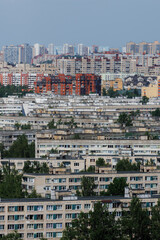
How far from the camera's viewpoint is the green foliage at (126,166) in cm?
3306

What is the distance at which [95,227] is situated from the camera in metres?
23.3

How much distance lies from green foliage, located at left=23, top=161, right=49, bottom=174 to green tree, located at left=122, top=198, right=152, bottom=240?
828 cm

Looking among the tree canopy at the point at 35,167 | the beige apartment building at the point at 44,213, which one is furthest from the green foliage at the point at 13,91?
the beige apartment building at the point at 44,213

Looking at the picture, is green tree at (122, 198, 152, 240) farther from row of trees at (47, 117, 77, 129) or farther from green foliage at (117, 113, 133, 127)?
green foliage at (117, 113, 133, 127)

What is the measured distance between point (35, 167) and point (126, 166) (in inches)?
121

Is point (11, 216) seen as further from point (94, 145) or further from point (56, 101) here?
point (56, 101)

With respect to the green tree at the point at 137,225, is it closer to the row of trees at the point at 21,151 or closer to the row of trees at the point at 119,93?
the row of trees at the point at 21,151

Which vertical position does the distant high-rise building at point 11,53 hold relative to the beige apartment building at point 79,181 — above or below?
above

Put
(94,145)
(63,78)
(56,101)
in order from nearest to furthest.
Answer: (94,145) < (56,101) < (63,78)

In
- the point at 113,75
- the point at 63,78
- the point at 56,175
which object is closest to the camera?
the point at 56,175

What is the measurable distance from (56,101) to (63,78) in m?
21.5

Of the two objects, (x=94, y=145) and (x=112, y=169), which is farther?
(x=94, y=145)

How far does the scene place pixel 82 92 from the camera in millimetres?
99688

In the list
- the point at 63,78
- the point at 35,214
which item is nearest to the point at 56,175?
the point at 35,214
